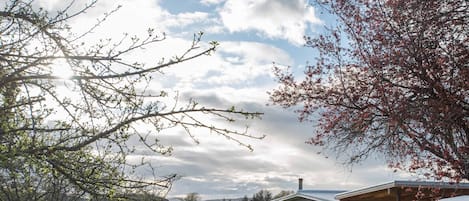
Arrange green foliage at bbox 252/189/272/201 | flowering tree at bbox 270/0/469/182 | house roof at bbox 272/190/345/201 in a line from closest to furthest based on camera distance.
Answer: flowering tree at bbox 270/0/469/182
house roof at bbox 272/190/345/201
green foliage at bbox 252/189/272/201

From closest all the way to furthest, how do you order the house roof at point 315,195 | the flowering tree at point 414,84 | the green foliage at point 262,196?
the flowering tree at point 414,84
the house roof at point 315,195
the green foliage at point 262,196

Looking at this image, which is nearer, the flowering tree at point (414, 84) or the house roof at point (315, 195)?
the flowering tree at point (414, 84)

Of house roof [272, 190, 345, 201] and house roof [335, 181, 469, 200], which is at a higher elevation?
house roof [272, 190, 345, 201]

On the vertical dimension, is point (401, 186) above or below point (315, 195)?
below

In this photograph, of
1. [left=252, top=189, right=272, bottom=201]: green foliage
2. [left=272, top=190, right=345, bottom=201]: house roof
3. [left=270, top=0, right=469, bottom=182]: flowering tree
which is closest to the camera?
[left=270, top=0, right=469, bottom=182]: flowering tree

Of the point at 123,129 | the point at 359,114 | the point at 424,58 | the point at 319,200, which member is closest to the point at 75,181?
the point at 123,129

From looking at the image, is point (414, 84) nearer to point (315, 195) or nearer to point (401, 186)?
point (401, 186)

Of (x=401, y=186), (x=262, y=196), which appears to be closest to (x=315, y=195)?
(x=401, y=186)

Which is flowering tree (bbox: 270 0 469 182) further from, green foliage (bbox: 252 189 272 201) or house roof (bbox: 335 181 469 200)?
green foliage (bbox: 252 189 272 201)

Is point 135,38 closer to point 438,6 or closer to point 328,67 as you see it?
point 438,6

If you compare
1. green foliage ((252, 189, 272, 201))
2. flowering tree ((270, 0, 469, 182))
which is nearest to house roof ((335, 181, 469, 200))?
flowering tree ((270, 0, 469, 182))

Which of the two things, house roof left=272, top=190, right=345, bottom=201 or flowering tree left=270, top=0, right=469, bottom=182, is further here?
house roof left=272, top=190, right=345, bottom=201

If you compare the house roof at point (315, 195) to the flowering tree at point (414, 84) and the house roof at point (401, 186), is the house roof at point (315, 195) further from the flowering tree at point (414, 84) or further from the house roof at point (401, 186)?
the flowering tree at point (414, 84)

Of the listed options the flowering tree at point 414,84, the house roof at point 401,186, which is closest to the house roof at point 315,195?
the house roof at point 401,186
